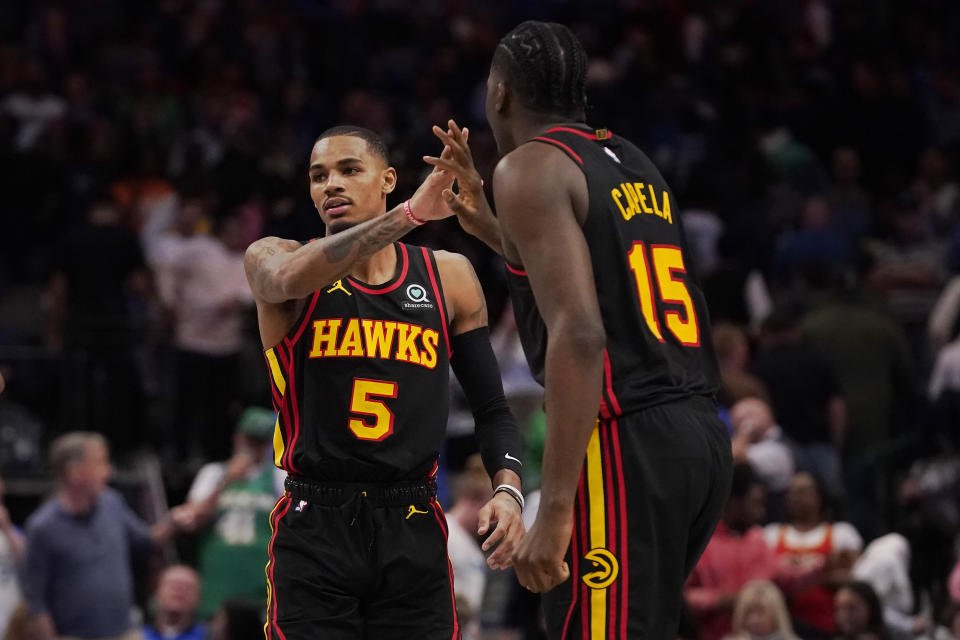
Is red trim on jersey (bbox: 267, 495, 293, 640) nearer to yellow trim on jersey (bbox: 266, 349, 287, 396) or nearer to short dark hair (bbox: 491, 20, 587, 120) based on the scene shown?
yellow trim on jersey (bbox: 266, 349, 287, 396)

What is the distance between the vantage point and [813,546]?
32.4ft

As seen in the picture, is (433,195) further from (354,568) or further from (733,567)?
(733,567)

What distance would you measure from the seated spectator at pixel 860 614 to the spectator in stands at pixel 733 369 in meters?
1.60

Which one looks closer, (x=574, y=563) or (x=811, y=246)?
(x=574, y=563)

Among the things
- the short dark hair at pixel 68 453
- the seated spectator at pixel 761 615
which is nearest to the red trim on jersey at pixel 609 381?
the seated spectator at pixel 761 615

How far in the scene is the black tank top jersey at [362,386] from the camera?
519 centimetres

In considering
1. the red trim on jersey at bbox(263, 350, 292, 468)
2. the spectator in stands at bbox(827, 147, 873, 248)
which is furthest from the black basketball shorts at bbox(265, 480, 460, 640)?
the spectator in stands at bbox(827, 147, 873, 248)

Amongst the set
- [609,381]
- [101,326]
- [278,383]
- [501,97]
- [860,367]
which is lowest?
[609,381]

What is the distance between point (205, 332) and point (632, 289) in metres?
8.49

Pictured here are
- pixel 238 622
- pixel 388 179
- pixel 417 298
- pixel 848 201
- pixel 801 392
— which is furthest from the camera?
pixel 848 201

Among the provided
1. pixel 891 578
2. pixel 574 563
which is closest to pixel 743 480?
pixel 891 578

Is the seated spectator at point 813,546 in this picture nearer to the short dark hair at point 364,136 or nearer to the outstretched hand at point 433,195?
the short dark hair at point 364,136

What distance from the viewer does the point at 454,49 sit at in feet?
55.5

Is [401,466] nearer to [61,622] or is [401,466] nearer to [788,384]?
[61,622]
